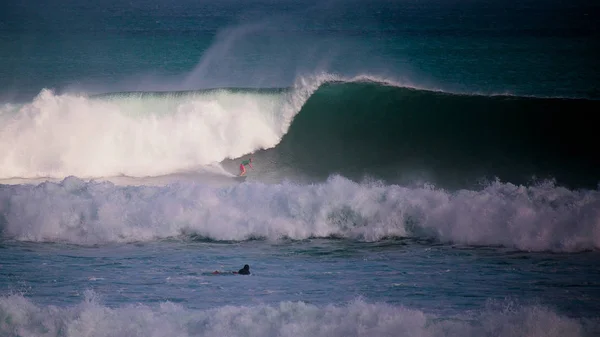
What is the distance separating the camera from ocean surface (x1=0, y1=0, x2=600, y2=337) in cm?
821

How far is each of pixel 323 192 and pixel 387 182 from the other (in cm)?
290

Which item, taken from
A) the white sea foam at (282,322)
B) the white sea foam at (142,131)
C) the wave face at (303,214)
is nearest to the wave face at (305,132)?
the white sea foam at (142,131)

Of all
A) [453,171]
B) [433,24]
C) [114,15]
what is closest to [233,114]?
[453,171]

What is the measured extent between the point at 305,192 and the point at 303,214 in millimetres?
442

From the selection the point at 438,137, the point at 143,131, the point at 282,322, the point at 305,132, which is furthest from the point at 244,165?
the point at 282,322

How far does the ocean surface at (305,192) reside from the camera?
323 inches

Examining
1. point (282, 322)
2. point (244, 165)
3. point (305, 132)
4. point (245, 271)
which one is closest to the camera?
point (282, 322)

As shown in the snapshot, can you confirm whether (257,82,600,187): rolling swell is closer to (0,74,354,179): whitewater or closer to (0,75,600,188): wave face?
(0,75,600,188): wave face

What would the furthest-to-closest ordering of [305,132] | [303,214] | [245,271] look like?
[305,132] < [303,214] < [245,271]

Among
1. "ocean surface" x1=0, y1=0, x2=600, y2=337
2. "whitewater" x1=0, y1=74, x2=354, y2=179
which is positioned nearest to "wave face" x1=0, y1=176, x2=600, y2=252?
"ocean surface" x1=0, y1=0, x2=600, y2=337

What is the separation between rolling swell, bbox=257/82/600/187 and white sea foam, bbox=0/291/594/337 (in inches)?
257

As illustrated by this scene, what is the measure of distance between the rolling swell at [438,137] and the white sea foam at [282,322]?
6538 millimetres

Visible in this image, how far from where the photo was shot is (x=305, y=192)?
11.9 meters

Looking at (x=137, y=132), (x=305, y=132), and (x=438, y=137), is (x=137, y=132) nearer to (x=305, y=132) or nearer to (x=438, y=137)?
(x=305, y=132)
